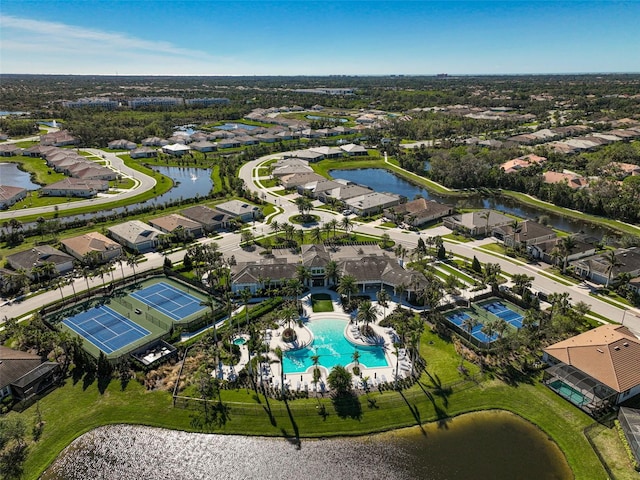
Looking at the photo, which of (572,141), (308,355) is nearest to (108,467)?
(308,355)

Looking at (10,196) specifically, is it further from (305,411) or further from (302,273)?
(305,411)

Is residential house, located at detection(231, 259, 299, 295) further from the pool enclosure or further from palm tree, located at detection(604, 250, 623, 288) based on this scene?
palm tree, located at detection(604, 250, 623, 288)

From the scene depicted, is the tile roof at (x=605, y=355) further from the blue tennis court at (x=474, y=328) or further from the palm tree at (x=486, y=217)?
the palm tree at (x=486, y=217)

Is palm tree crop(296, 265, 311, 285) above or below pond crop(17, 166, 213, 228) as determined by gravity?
above

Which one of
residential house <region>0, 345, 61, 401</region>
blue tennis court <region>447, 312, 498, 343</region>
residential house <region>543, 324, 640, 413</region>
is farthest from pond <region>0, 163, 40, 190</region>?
residential house <region>543, 324, 640, 413</region>

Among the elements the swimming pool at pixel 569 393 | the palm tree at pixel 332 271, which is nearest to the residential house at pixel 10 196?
the palm tree at pixel 332 271

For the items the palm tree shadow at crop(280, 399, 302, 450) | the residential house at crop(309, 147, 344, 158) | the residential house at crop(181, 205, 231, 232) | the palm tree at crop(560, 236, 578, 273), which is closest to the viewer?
the palm tree shadow at crop(280, 399, 302, 450)

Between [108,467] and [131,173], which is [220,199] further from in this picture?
[108,467]
